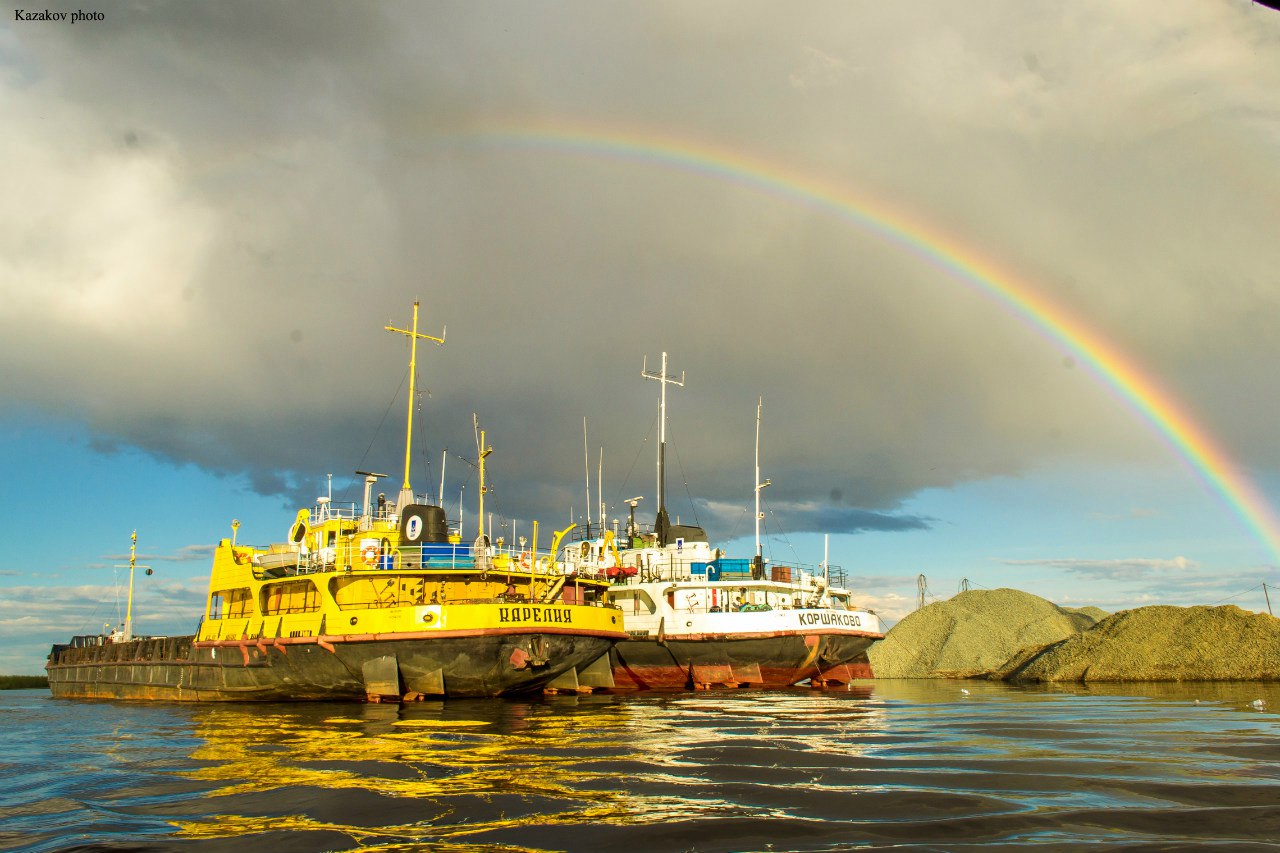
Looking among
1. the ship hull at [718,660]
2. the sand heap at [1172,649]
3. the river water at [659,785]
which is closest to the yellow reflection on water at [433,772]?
the river water at [659,785]

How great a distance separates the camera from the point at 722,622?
3703 centimetres

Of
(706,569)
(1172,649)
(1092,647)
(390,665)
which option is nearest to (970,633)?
(1092,647)

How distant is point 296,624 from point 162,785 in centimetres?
1695

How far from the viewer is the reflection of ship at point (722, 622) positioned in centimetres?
3681

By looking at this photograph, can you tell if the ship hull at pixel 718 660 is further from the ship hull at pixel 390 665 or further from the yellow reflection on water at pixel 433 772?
the yellow reflection on water at pixel 433 772

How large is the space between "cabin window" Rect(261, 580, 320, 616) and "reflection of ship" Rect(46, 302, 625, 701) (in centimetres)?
6

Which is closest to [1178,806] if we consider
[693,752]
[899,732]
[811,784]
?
[811,784]

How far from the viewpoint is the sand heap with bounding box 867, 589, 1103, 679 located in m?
83.7

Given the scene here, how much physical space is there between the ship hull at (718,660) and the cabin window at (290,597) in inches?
485

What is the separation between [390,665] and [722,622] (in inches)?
612

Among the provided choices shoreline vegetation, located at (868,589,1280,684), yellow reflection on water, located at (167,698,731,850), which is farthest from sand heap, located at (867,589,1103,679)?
yellow reflection on water, located at (167,698,731,850)

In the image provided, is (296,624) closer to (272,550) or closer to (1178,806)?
(272,550)

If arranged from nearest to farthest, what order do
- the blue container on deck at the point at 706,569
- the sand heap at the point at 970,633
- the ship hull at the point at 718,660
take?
the ship hull at the point at 718,660
the blue container on deck at the point at 706,569
the sand heap at the point at 970,633

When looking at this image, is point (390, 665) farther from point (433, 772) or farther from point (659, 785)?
point (659, 785)
